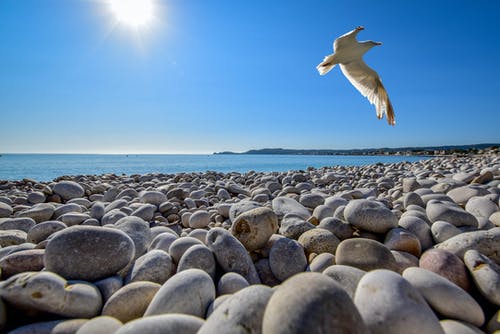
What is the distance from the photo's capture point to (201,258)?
5.32 ft

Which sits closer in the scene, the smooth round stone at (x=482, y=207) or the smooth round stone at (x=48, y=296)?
the smooth round stone at (x=48, y=296)

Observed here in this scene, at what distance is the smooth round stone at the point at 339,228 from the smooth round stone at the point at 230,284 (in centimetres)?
96

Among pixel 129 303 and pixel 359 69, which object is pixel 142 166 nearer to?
pixel 359 69

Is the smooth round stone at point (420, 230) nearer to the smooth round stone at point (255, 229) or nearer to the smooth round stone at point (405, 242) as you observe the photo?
the smooth round stone at point (405, 242)

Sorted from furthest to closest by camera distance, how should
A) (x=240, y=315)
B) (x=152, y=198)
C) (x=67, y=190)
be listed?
1. (x=67, y=190)
2. (x=152, y=198)
3. (x=240, y=315)

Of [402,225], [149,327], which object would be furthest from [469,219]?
[149,327]

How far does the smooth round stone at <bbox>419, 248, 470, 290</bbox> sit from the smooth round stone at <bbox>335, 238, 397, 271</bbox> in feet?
0.63

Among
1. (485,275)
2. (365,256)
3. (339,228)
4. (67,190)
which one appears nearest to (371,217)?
(339,228)

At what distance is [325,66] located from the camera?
207 inches

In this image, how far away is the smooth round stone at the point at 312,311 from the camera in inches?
29.0

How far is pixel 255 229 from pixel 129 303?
953 millimetres

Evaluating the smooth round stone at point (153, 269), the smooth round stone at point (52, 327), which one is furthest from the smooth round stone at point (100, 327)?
the smooth round stone at point (153, 269)

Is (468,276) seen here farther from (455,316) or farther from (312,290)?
(312,290)

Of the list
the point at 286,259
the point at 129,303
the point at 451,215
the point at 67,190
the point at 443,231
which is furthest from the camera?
the point at 67,190
